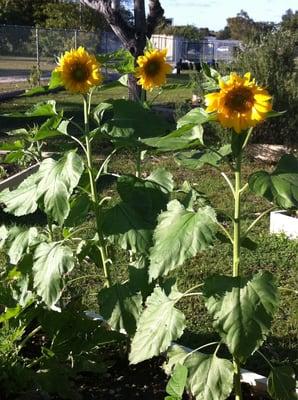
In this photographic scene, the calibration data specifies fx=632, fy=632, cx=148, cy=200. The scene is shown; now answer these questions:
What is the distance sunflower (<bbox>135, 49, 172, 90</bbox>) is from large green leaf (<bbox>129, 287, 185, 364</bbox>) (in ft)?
3.35

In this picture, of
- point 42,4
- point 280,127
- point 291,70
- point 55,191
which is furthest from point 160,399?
point 42,4

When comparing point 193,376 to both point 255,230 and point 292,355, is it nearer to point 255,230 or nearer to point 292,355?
point 292,355

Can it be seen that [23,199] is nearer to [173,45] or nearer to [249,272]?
[249,272]

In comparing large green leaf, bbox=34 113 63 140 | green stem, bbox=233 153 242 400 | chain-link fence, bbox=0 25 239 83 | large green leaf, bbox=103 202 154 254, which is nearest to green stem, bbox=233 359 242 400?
green stem, bbox=233 153 242 400

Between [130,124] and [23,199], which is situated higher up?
[130,124]

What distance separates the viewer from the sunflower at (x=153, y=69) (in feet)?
9.71

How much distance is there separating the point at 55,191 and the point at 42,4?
36016 millimetres

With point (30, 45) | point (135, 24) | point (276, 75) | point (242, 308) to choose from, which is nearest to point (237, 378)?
point (242, 308)

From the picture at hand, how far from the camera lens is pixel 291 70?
348 inches

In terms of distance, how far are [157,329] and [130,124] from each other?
2.82 ft

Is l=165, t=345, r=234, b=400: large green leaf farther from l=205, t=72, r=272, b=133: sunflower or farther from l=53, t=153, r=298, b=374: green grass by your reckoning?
l=205, t=72, r=272, b=133: sunflower

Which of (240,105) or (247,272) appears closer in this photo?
(240,105)

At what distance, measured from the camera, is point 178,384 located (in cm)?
224

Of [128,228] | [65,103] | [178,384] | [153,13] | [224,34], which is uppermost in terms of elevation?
[153,13]
